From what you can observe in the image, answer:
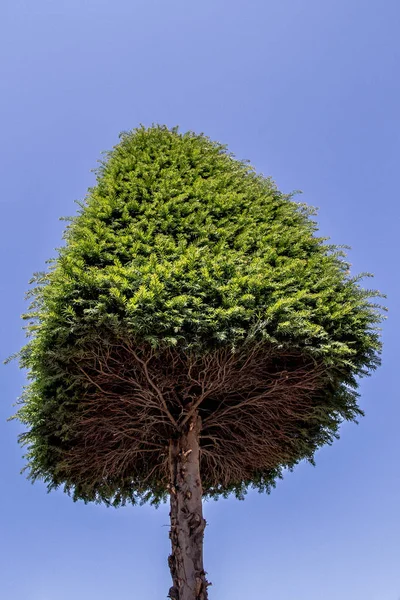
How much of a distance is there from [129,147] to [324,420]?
707 centimetres

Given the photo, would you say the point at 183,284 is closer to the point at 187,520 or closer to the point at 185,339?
the point at 185,339

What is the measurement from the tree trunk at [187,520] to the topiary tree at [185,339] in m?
0.02

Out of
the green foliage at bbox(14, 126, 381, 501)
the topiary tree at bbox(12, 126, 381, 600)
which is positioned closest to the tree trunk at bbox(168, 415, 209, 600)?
the topiary tree at bbox(12, 126, 381, 600)

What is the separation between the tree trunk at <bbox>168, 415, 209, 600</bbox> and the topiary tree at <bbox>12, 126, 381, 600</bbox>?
22 mm

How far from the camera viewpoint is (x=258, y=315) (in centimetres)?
743

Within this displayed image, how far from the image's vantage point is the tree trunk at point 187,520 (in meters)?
7.27

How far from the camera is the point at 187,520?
7836 mm

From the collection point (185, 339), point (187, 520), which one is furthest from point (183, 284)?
point (187, 520)

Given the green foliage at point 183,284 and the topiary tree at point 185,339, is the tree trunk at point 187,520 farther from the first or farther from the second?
the green foliage at point 183,284

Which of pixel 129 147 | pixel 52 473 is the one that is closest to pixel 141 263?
pixel 129 147

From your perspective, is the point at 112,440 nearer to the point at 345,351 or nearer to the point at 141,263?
the point at 141,263

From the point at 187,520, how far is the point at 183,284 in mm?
3793

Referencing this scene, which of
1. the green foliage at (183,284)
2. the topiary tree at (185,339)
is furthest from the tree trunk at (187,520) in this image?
the green foliage at (183,284)

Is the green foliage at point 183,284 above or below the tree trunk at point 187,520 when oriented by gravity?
above
